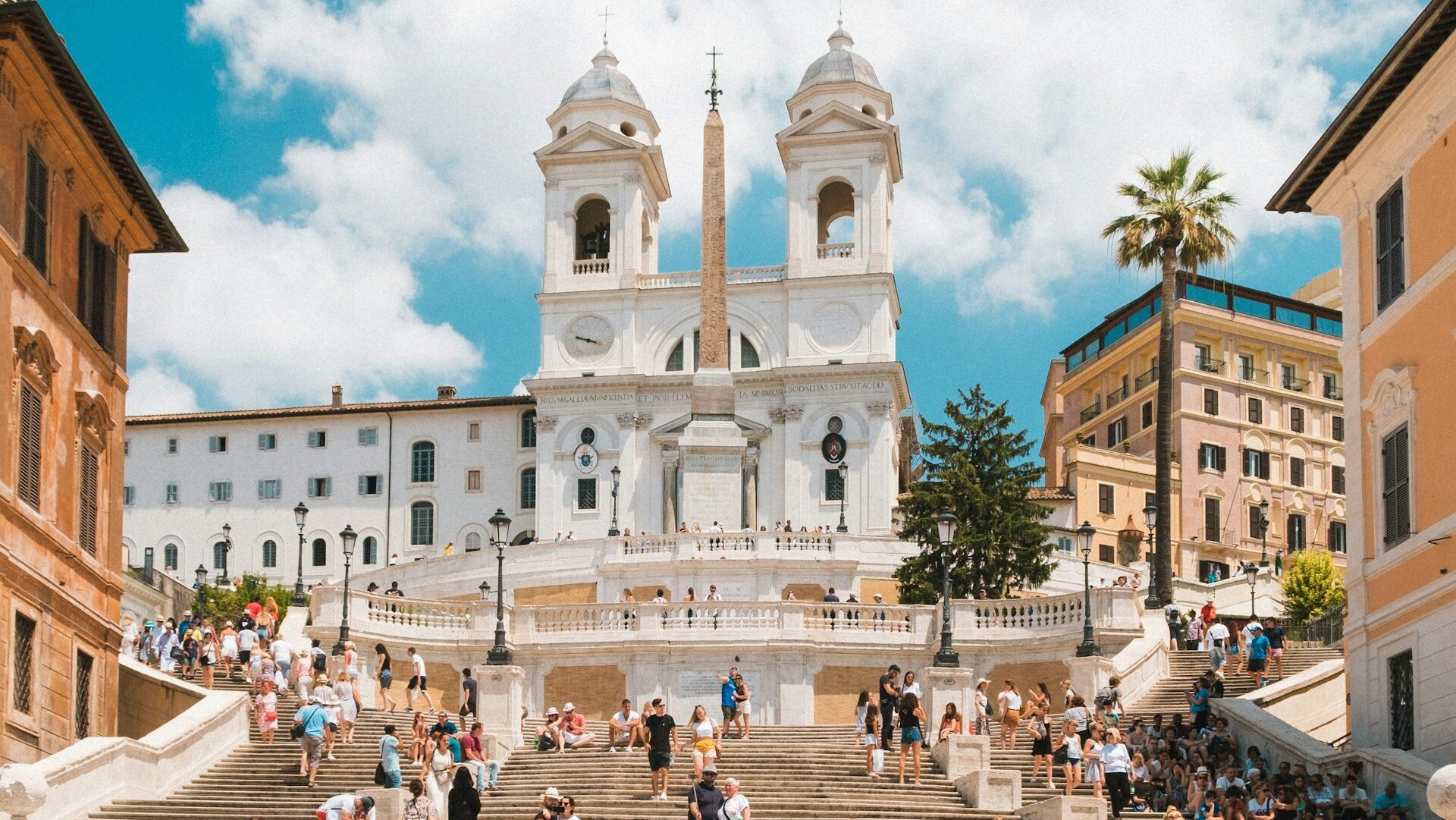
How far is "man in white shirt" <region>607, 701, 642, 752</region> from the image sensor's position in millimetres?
35781

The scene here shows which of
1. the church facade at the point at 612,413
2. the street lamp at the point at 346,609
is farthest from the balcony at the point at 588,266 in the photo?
the street lamp at the point at 346,609

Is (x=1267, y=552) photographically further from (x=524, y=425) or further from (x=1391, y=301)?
(x=1391, y=301)

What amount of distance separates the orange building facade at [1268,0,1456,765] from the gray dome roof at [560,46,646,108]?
60.6 m

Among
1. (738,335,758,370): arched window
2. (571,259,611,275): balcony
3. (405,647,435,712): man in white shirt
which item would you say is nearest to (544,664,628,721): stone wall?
(405,647,435,712): man in white shirt

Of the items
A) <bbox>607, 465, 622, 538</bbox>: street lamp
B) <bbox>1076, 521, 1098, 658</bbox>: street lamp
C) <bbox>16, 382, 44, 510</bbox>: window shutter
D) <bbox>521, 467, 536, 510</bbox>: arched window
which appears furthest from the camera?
<bbox>521, 467, 536, 510</bbox>: arched window

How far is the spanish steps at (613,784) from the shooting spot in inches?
1215

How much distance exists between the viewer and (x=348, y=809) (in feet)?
87.5

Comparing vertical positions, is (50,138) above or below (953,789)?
above

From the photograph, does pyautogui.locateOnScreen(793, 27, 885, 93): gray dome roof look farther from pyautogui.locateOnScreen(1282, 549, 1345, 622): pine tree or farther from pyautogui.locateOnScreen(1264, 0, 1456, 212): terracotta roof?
pyautogui.locateOnScreen(1264, 0, 1456, 212): terracotta roof

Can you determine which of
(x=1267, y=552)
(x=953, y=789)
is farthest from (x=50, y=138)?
(x=1267, y=552)

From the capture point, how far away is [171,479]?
314ft

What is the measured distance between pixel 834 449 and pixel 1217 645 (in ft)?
144

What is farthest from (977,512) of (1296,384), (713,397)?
(1296,384)

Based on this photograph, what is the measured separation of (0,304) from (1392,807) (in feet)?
62.8
